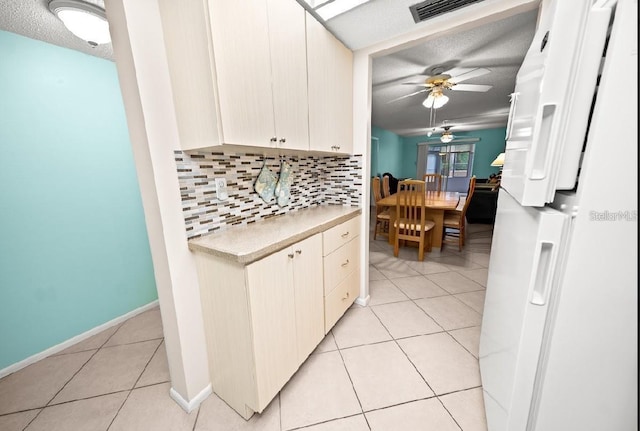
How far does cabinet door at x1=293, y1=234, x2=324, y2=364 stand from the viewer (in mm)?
1245

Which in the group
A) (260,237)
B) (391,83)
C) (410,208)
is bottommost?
(410,208)

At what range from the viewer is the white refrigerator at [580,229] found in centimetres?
55

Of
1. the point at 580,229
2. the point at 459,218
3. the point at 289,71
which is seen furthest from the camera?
the point at 459,218

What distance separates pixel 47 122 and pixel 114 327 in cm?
155

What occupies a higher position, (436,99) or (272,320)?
(436,99)

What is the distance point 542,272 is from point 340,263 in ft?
3.69

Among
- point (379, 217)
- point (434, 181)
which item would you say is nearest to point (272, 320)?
point (379, 217)

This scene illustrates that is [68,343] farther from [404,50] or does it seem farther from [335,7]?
[404,50]

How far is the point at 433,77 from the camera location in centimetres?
271

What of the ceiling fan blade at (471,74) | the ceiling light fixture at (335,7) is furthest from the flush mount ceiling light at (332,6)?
the ceiling fan blade at (471,74)

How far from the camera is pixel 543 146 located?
0.65m

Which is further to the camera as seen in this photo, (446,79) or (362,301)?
(446,79)

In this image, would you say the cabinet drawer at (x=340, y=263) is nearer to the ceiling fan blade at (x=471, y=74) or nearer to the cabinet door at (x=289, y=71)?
the cabinet door at (x=289, y=71)

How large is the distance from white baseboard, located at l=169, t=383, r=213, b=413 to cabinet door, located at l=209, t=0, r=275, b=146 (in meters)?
1.33
